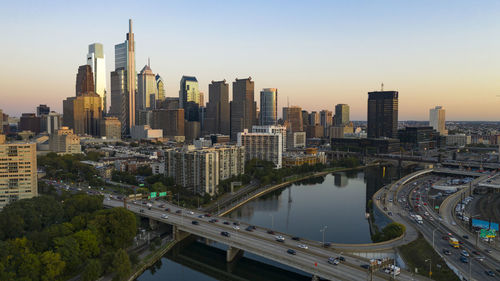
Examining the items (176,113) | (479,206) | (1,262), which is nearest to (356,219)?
(479,206)

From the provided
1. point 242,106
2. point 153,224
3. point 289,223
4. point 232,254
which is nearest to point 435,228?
point 289,223

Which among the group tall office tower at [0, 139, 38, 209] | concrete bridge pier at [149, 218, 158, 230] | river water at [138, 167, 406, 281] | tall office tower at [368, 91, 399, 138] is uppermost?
tall office tower at [368, 91, 399, 138]

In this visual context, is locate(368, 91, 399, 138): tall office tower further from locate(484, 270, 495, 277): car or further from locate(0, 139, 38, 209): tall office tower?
locate(0, 139, 38, 209): tall office tower

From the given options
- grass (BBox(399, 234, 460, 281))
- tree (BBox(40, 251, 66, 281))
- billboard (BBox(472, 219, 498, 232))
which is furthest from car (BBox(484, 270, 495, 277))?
tree (BBox(40, 251, 66, 281))

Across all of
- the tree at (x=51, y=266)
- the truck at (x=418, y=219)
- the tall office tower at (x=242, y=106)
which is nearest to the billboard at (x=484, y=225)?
the truck at (x=418, y=219)

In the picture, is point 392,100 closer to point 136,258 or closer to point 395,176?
point 395,176

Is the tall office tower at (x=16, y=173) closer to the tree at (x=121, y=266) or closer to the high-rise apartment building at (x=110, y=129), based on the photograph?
the tree at (x=121, y=266)
